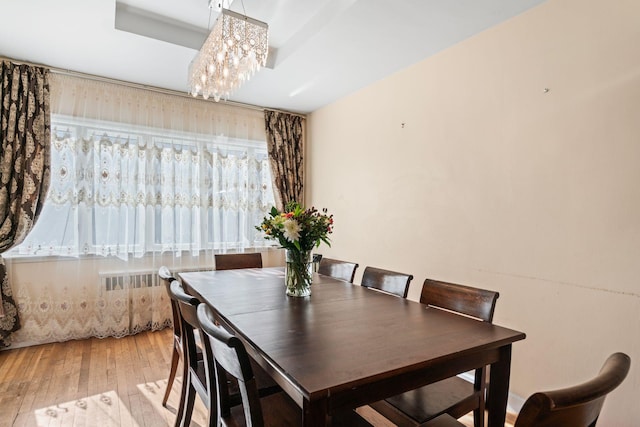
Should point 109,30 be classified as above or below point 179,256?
above

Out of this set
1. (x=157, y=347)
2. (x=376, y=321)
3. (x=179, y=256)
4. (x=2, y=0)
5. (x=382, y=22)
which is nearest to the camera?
(x=376, y=321)

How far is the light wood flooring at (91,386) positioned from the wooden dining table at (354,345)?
896mm

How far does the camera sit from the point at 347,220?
380 cm

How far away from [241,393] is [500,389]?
0.97 meters

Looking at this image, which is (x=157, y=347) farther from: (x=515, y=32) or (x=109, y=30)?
(x=515, y=32)

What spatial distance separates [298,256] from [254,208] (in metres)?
2.36

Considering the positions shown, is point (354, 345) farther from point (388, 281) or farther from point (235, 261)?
point (235, 261)

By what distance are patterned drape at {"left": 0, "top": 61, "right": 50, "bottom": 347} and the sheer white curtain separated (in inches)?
3.4

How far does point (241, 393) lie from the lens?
41.9 inches

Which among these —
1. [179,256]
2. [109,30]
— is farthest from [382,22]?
[179,256]

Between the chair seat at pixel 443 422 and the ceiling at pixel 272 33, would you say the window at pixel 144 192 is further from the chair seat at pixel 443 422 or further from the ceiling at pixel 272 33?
the chair seat at pixel 443 422

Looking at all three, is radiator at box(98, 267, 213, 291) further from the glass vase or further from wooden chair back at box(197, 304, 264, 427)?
wooden chair back at box(197, 304, 264, 427)

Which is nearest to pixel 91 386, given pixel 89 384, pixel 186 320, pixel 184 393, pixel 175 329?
pixel 89 384

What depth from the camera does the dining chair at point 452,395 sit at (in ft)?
4.46
